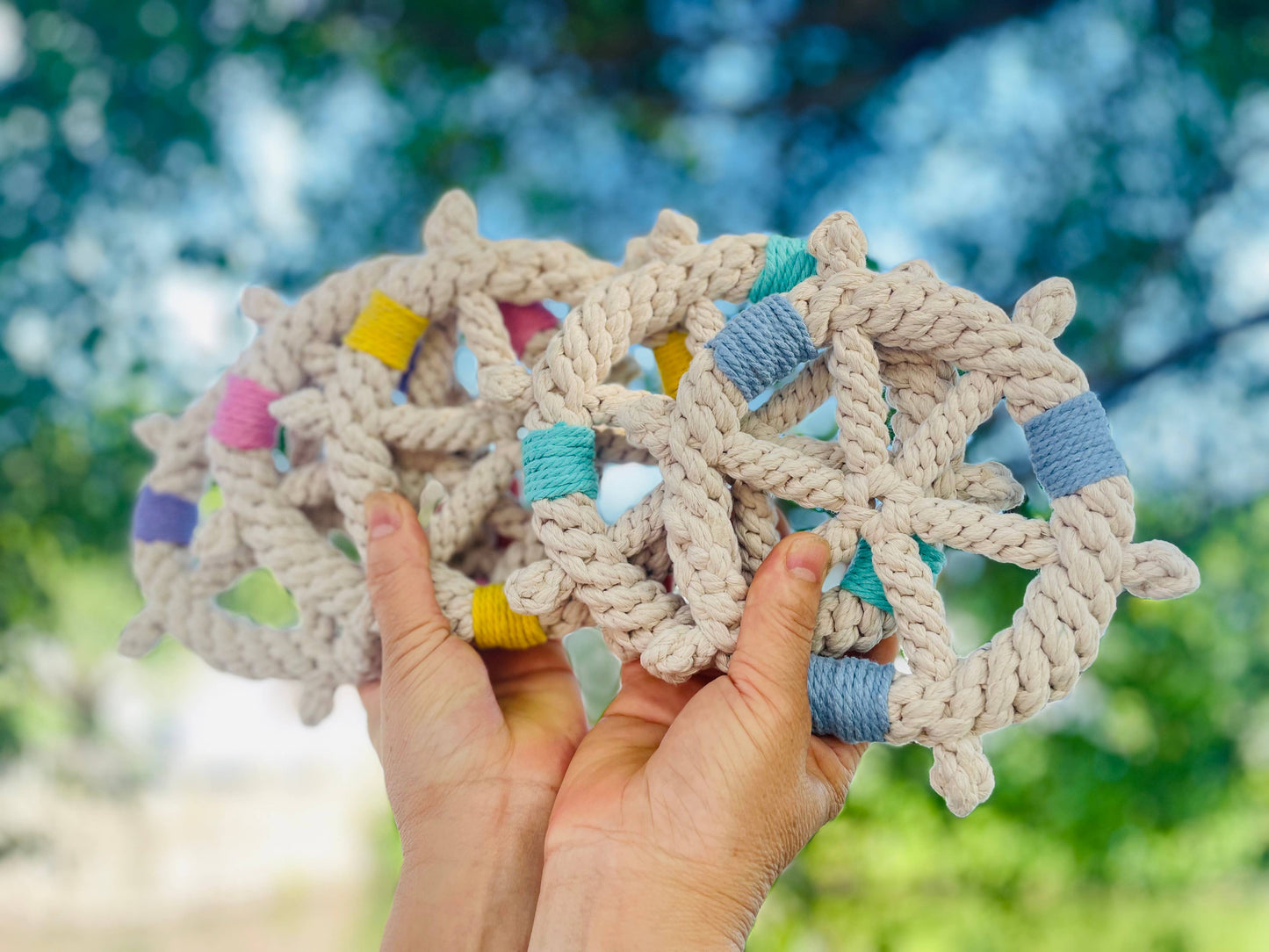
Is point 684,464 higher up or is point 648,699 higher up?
point 684,464

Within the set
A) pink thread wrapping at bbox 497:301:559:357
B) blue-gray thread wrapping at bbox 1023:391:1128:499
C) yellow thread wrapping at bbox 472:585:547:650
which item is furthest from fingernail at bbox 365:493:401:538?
blue-gray thread wrapping at bbox 1023:391:1128:499

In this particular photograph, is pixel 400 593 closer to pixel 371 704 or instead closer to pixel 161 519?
pixel 371 704

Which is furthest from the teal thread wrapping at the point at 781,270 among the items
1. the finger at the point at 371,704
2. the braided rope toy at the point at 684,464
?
the finger at the point at 371,704

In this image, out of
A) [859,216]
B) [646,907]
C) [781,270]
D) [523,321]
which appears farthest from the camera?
[859,216]

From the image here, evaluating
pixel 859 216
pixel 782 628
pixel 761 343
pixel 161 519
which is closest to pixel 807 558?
pixel 782 628

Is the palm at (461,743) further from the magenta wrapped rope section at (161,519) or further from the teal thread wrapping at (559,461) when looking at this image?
the magenta wrapped rope section at (161,519)

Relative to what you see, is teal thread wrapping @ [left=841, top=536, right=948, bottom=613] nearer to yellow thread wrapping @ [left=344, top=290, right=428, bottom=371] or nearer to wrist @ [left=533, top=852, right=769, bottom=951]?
wrist @ [left=533, top=852, right=769, bottom=951]

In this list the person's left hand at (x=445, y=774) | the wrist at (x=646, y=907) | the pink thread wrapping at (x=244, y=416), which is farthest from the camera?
the pink thread wrapping at (x=244, y=416)
